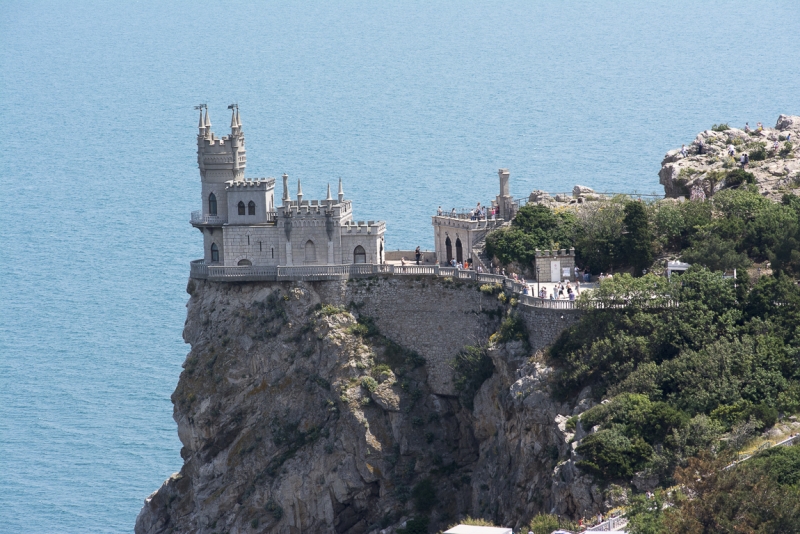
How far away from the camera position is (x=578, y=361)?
102 metres

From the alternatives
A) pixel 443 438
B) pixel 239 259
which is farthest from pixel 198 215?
pixel 443 438

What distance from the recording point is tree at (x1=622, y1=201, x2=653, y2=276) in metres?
111

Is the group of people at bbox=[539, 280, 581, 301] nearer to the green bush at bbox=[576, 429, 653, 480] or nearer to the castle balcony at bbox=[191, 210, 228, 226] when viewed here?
the green bush at bbox=[576, 429, 653, 480]

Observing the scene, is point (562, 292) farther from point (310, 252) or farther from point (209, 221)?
point (209, 221)

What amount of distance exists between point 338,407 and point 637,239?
694 inches

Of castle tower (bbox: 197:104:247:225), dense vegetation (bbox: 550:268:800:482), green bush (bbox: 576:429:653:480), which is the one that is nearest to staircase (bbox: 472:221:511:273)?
dense vegetation (bbox: 550:268:800:482)

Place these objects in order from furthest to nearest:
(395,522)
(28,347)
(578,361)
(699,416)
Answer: (28,347) < (395,522) < (578,361) < (699,416)

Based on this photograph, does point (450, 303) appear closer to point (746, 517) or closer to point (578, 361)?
point (578, 361)

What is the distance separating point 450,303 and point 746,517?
112 ft

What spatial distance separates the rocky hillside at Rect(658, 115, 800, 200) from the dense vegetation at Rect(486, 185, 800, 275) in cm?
458

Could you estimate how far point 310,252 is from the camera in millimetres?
114062

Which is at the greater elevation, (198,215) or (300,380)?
(198,215)

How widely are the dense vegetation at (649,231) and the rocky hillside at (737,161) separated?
458 centimetres

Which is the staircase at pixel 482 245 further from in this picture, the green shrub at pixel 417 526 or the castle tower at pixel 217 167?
the green shrub at pixel 417 526
